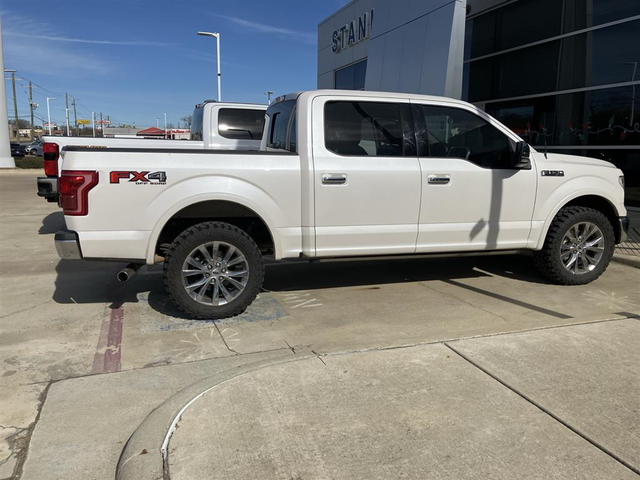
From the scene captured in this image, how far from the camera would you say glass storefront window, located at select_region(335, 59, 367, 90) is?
2025 cm

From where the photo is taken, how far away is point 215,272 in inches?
184

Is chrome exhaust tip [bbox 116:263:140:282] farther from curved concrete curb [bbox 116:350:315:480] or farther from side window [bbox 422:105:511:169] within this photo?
side window [bbox 422:105:511:169]

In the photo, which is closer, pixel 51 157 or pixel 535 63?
pixel 51 157

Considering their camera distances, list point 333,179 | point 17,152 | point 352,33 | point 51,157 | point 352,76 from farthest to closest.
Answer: point 17,152
point 352,76
point 352,33
point 51,157
point 333,179

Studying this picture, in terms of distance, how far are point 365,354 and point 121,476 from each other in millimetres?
1923

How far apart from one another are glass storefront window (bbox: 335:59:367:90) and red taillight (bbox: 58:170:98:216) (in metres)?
16.7

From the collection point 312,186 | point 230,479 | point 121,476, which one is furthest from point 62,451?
point 312,186


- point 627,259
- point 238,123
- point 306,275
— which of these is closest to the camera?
point 306,275

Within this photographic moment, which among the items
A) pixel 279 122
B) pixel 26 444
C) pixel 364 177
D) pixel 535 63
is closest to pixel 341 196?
pixel 364 177

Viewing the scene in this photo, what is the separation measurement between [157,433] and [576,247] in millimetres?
4994

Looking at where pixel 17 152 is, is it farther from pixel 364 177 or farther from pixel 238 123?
pixel 364 177

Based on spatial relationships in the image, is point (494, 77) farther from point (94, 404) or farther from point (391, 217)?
point (94, 404)

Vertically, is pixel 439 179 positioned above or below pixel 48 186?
above

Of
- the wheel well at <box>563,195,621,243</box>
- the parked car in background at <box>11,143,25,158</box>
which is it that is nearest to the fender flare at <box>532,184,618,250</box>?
the wheel well at <box>563,195,621,243</box>
